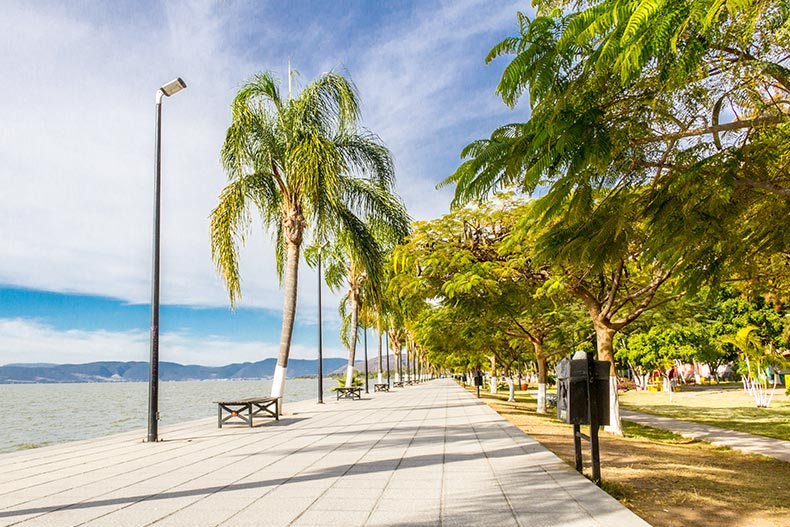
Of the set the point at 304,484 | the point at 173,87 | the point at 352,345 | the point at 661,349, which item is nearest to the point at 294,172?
the point at 173,87

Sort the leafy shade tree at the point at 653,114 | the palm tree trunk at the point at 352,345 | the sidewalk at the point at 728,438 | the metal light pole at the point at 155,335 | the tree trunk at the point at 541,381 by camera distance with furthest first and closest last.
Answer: the palm tree trunk at the point at 352,345 < the tree trunk at the point at 541,381 < the sidewalk at the point at 728,438 < the metal light pole at the point at 155,335 < the leafy shade tree at the point at 653,114

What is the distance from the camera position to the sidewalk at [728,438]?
1241 centimetres

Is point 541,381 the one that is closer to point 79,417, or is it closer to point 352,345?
point 352,345

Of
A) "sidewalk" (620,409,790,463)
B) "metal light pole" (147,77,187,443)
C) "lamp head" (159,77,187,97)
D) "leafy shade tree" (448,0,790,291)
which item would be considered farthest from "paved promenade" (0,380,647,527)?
"lamp head" (159,77,187,97)

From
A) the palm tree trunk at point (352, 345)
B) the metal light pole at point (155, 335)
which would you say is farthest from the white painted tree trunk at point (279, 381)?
the palm tree trunk at point (352, 345)

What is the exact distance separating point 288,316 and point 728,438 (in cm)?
1262

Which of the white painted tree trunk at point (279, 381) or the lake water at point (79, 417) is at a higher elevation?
the white painted tree trunk at point (279, 381)

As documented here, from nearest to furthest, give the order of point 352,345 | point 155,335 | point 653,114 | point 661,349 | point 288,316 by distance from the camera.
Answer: point 653,114, point 155,335, point 288,316, point 352,345, point 661,349

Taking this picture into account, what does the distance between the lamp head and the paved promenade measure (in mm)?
7616

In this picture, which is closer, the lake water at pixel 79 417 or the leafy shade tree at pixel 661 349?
the lake water at pixel 79 417

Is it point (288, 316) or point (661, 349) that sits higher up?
point (288, 316)

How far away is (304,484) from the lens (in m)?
7.11

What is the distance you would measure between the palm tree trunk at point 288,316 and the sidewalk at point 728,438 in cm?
1173

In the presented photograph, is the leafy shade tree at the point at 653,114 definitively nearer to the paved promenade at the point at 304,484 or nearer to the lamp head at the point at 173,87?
the paved promenade at the point at 304,484
